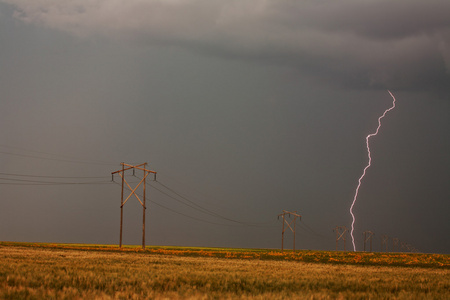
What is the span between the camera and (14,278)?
13812mm

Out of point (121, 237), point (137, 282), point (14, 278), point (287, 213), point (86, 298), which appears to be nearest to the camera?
point (86, 298)

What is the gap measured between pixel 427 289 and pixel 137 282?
34.0 ft

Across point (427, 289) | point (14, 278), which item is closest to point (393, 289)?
point (427, 289)

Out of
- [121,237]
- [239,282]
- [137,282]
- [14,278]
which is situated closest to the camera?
[14,278]

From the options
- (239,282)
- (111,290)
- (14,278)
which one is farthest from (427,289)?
(14,278)

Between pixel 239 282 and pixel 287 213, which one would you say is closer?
pixel 239 282

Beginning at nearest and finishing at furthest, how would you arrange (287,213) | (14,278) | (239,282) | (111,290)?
(111,290) → (14,278) → (239,282) → (287,213)

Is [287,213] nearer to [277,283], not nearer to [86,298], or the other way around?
[277,283]

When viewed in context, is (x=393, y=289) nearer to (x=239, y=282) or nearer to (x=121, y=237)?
(x=239, y=282)

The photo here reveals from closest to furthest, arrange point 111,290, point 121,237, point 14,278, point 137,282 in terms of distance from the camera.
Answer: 1. point 111,290
2. point 14,278
3. point 137,282
4. point 121,237

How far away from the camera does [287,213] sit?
3974 inches

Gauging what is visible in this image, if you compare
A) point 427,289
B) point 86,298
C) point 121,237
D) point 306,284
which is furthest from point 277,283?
point 121,237

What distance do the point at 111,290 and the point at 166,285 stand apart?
236cm

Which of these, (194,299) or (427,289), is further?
(427,289)
